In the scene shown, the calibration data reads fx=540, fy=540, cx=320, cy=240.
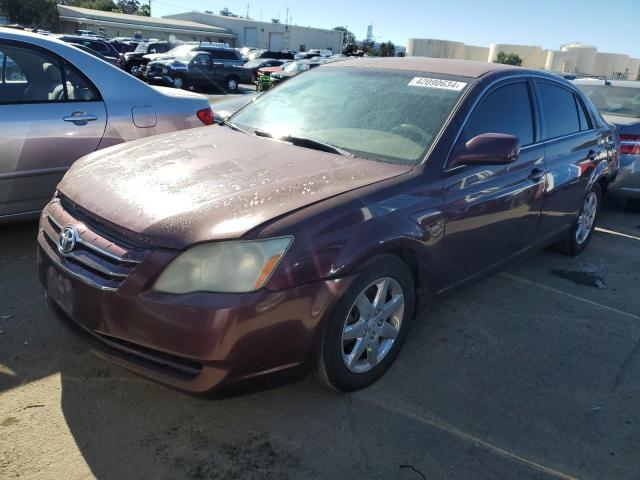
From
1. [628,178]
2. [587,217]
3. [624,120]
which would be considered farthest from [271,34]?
[587,217]

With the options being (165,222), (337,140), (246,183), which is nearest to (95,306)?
(165,222)

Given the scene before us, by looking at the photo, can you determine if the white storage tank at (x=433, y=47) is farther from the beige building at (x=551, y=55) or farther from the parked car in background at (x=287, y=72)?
the parked car in background at (x=287, y=72)

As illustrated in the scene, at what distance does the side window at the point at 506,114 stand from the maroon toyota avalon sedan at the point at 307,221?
2 cm

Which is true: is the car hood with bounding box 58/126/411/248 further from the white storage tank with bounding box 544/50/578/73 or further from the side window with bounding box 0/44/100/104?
the white storage tank with bounding box 544/50/578/73

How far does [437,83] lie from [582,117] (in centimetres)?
199

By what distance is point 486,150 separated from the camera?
2982 mm

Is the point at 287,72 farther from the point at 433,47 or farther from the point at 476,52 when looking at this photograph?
the point at 476,52

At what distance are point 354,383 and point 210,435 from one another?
0.75 metres

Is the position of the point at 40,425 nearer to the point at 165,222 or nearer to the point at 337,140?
the point at 165,222

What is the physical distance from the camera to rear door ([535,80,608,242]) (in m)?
4.04

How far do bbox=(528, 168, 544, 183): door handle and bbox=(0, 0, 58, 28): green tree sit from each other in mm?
57818

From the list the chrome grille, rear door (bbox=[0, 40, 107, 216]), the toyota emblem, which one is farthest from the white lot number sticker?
rear door (bbox=[0, 40, 107, 216])

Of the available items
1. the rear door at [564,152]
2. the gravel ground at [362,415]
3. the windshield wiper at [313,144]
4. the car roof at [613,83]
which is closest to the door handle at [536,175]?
the rear door at [564,152]

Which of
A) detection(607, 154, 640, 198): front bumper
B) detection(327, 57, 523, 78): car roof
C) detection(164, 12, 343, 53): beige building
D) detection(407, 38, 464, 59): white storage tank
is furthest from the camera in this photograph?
detection(407, 38, 464, 59): white storage tank
